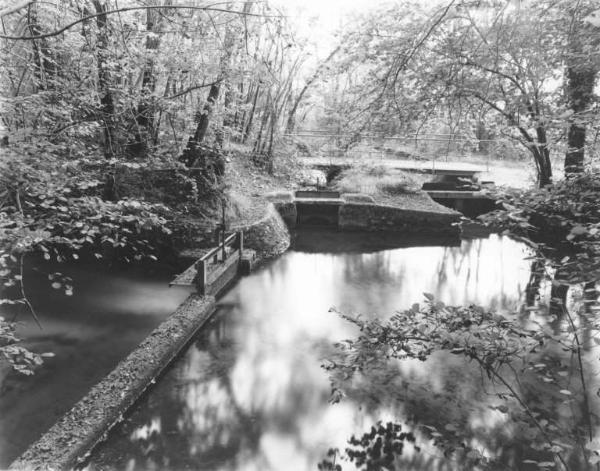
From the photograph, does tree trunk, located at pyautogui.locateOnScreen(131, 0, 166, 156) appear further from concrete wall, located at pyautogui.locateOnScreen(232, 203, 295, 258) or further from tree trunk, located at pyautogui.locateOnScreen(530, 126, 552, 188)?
tree trunk, located at pyautogui.locateOnScreen(530, 126, 552, 188)

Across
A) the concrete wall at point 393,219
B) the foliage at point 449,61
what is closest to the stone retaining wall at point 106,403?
the foliage at point 449,61

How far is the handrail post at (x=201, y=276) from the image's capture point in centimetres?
701

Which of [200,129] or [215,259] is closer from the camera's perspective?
[215,259]

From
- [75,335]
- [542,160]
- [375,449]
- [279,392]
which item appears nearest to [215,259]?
[75,335]

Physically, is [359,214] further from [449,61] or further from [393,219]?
[449,61]

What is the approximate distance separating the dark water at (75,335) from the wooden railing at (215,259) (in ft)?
2.55

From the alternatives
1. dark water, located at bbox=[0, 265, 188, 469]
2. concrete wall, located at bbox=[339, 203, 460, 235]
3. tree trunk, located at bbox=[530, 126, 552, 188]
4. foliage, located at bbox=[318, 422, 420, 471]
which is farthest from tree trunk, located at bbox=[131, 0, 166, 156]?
tree trunk, located at bbox=[530, 126, 552, 188]

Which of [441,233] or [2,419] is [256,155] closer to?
[441,233]

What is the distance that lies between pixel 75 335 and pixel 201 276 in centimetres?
206

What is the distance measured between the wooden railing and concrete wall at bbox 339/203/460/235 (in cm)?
497

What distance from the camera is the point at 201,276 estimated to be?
712 centimetres

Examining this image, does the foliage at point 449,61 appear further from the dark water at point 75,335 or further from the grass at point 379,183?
the grass at point 379,183

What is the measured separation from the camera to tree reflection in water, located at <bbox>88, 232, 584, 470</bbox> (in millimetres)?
4262

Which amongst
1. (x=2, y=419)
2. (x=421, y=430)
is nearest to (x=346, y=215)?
(x=421, y=430)
